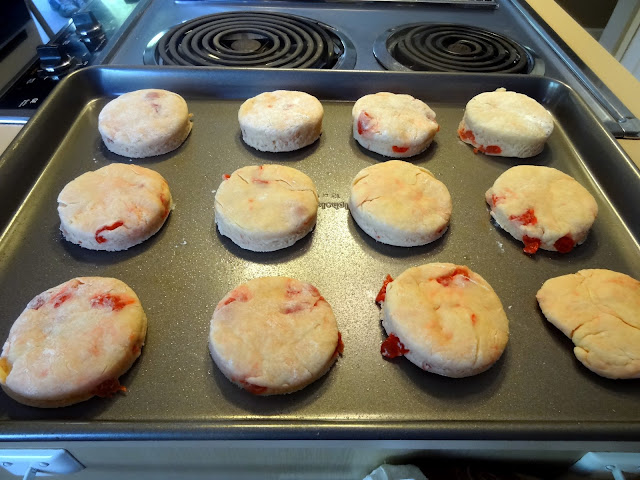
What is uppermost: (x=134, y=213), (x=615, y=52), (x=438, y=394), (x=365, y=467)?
(x=134, y=213)

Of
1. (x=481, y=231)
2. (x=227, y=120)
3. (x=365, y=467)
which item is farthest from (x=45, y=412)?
(x=481, y=231)

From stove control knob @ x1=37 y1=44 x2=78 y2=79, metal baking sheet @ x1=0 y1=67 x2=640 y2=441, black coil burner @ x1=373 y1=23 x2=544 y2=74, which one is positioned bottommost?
metal baking sheet @ x1=0 y1=67 x2=640 y2=441

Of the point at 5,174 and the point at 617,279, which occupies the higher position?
the point at 5,174

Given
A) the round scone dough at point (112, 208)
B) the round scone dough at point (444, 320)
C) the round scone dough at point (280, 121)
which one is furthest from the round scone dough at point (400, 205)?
the round scone dough at point (112, 208)

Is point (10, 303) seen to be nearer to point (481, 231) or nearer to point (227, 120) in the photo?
point (227, 120)

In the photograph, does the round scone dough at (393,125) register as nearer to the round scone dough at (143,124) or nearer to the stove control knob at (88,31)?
the round scone dough at (143,124)

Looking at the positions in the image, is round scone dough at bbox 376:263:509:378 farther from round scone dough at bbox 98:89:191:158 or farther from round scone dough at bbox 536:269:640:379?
round scone dough at bbox 98:89:191:158

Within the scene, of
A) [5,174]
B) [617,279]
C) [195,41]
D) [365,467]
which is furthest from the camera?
[195,41]

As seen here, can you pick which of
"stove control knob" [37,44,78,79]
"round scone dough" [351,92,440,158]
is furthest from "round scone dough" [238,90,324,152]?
"stove control knob" [37,44,78,79]
